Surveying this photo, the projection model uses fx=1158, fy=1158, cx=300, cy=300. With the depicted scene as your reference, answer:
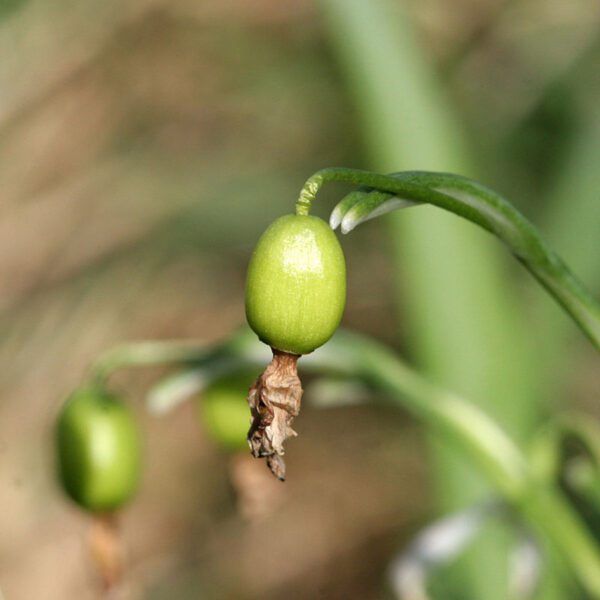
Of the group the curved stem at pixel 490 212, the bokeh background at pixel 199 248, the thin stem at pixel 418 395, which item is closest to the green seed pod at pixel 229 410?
the thin stem at pixel 418 395

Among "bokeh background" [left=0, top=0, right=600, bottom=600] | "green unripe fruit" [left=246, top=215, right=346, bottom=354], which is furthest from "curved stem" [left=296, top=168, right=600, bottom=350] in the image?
"bokeh background" [left=0, top=0, right=600, bottom=600]

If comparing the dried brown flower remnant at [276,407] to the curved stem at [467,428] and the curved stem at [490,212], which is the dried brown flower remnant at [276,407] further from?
the curved stem at [467,428]

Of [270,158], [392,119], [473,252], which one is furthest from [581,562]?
[270,158]

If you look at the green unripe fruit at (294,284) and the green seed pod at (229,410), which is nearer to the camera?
the green unripe fruit at (294,284)

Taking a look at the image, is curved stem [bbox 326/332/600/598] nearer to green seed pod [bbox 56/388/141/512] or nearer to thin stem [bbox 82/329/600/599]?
thin stem [bbox 82/329/600/599]

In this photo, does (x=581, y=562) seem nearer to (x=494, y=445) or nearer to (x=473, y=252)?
(x=494, y=445)
